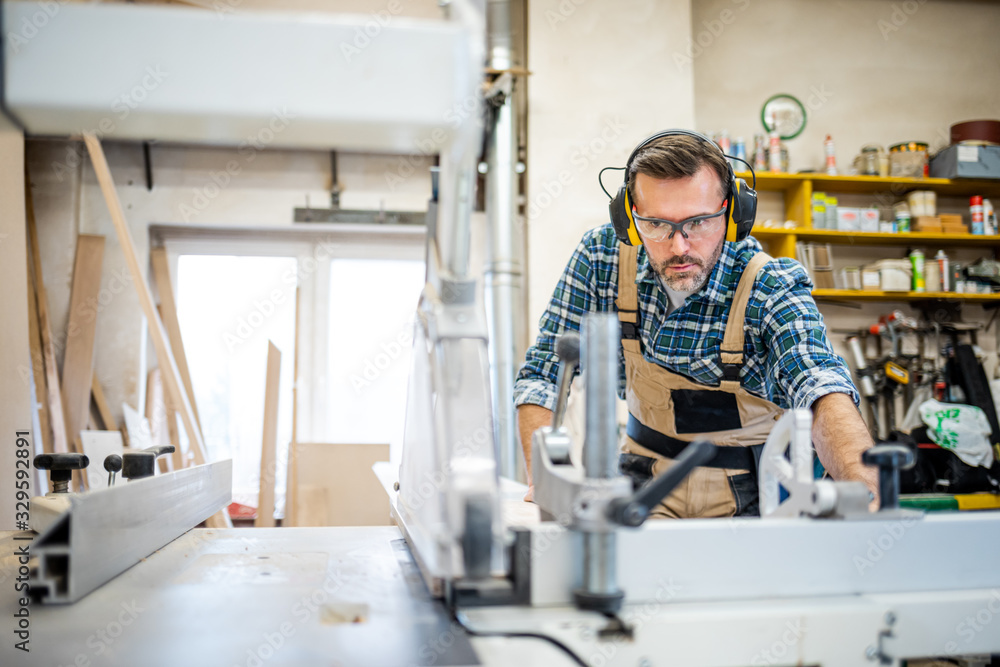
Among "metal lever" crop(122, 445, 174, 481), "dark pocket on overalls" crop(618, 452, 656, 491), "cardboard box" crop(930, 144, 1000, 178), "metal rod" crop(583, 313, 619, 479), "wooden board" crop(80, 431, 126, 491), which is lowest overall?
"wooden board" crop(80, 431, 126, 491)

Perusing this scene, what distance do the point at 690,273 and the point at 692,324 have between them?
5.7 inches

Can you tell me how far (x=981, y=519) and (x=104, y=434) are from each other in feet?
12.1

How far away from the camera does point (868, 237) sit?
379 cm

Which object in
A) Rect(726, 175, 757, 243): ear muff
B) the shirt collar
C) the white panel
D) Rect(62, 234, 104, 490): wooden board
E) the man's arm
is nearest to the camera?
the white panel

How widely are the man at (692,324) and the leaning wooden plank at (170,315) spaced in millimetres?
2754

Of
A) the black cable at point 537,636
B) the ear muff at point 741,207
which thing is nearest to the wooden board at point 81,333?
the ear muff at point 741,207

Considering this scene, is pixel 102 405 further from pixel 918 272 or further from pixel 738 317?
pixel 918 272

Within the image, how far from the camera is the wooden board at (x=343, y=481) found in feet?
11.3

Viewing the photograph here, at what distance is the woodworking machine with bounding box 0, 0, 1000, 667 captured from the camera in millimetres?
653

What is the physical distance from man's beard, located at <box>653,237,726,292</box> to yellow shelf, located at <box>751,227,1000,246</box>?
2206 millimetres

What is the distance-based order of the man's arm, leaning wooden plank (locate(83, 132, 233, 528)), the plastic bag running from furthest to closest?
the plastic bag < leaning wooden plank (locate(83, 132, 233, 528)) < the man's arm

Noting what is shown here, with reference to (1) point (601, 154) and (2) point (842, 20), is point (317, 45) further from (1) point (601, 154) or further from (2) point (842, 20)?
(2) point (842, 20)

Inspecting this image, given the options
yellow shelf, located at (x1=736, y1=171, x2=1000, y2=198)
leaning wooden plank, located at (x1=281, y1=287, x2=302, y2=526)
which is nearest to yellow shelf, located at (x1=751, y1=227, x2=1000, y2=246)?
yellow shelf, located at (x1=736, y1=171, x2=1000, y2=198)

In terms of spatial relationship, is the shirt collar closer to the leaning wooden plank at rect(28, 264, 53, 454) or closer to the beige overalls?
the beige overalls
